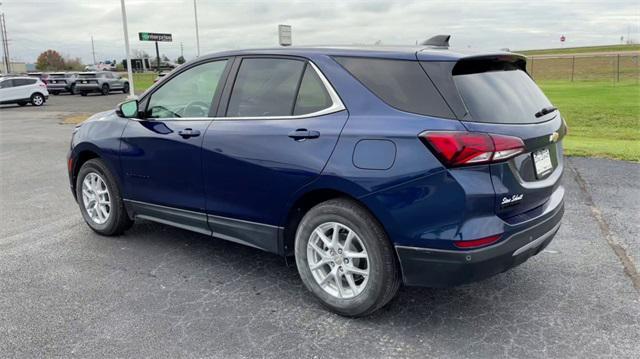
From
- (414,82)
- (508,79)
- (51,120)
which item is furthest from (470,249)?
(51,120)

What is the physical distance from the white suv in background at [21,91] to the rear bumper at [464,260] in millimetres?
30073

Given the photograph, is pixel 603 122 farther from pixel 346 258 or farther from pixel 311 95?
pixel 346 258

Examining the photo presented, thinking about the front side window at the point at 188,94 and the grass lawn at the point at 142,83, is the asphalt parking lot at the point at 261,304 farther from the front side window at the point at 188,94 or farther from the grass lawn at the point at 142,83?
the grass lawn at the point at 142,83

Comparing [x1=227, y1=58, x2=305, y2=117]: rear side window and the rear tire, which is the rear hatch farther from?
the rear tire

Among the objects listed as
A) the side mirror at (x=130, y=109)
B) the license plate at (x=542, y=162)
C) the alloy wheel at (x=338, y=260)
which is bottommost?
the alloy wheel at (x=338, y=260)

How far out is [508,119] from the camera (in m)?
3.15

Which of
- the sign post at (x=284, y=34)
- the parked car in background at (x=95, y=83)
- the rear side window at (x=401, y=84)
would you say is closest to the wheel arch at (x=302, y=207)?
the rear side window at (x=401, y=84)

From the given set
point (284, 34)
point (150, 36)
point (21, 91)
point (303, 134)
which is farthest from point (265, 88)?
point (150, 36)

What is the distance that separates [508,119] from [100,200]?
381 centimetres

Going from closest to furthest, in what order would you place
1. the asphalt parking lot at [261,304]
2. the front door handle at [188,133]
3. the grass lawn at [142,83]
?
the asphalt parking lot at [261,304], the front door handle at [188,133], the grass lawn at [142,83]

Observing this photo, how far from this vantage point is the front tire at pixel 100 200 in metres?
4.95

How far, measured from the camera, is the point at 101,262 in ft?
14.8

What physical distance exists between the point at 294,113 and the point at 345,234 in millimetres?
879

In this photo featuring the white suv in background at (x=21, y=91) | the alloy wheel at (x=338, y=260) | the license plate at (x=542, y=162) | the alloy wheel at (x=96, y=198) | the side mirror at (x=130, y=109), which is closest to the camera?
the license plate at (x=542, y=162)
